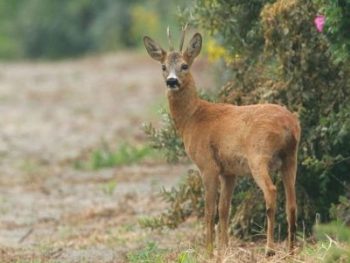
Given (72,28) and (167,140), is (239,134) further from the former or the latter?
(72,28)

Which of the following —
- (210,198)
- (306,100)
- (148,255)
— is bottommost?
(148,255)

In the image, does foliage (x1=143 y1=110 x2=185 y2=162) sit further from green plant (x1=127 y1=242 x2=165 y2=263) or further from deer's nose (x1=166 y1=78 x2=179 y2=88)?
deer's nose (x1=166 y1=78 x2=179 y2=88)

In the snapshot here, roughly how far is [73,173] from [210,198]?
1003cm

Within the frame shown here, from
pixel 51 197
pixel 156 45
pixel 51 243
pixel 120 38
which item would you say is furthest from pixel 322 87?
pixel 120 38


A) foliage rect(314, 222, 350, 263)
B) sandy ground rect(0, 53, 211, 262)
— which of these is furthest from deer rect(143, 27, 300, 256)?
sandy ground rect(0, 53, 211, 262)

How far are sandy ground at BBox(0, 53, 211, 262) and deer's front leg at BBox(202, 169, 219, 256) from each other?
1574 millimetres

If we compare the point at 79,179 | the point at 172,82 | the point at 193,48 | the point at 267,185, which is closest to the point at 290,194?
the point at 267,185

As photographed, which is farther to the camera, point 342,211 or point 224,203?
point 342,211

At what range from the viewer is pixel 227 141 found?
414 inches

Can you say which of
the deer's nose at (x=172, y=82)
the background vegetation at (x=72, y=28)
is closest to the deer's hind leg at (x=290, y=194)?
the deer's nose at (x=172, y=82)

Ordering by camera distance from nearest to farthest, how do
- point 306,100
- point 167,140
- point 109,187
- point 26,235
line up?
point 306,100, point 167,140, point 26,235, point 109,187

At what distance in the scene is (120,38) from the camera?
57531mm

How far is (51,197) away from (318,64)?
7066 millimetres

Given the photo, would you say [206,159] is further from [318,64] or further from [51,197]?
[51,197]
